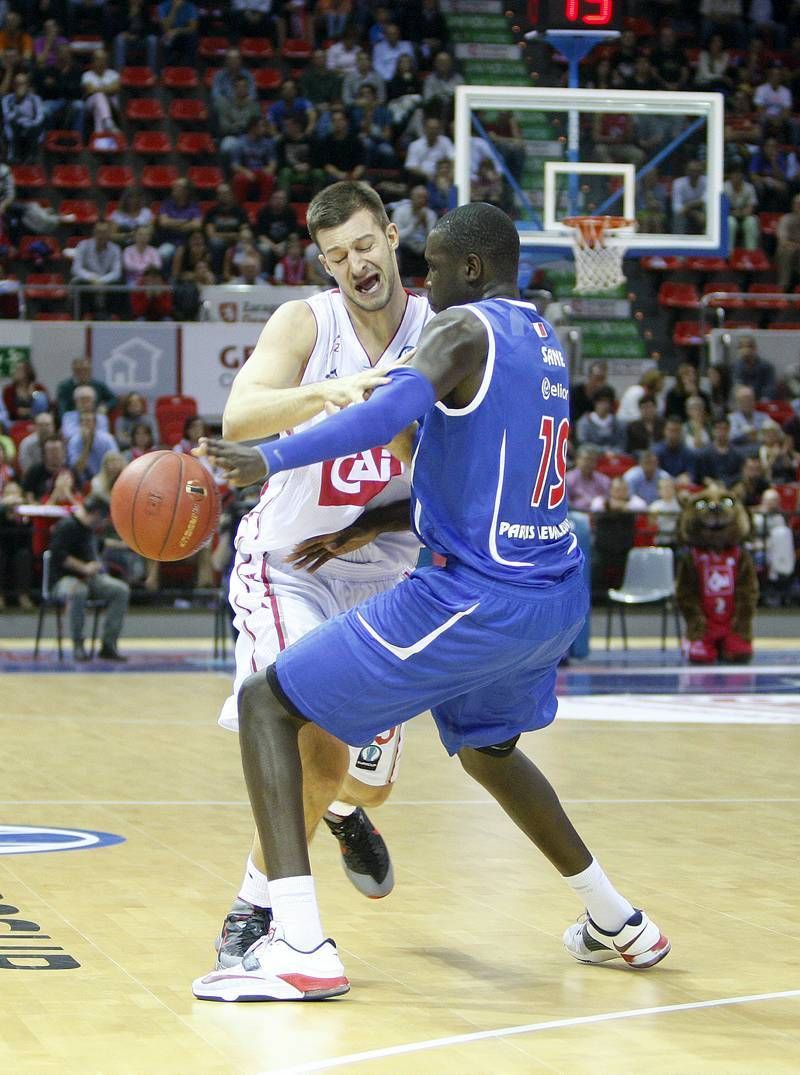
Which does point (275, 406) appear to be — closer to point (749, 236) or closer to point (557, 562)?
point (557, 562)

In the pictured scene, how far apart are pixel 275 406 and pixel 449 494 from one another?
0.49 meters

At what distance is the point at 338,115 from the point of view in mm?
19891

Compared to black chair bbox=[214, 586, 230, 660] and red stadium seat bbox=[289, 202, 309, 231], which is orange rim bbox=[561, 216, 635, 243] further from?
red stadium seat bbox=[289, 202, 309, 231]

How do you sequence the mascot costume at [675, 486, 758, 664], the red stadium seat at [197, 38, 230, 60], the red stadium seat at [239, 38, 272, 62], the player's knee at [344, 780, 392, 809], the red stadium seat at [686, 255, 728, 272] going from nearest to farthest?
the player's knee at [344, 780, 392, 809] → the mascot costume at [675, 486, 758, 664] → the red stadium seat at [686, 255, 728, 272] → the red stadium seat at [197, 38, 230, 60] → the red stadium seat at [239, 38, 272, 62]

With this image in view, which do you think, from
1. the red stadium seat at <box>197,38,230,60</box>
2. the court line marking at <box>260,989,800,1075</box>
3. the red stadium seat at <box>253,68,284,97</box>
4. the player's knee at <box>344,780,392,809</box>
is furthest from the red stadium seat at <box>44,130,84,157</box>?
the court line marking at <box>260,989,800,1075</box>

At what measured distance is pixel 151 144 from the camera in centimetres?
1998

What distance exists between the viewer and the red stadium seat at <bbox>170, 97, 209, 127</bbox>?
2038cm

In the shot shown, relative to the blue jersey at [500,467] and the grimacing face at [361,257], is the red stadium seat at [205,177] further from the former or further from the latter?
the blue jersey at [500,467]

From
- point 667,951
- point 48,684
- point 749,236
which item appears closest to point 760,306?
point 749,236

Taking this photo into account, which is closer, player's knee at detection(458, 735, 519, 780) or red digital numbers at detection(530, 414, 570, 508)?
red digital numbers at detection(530, 414, 570, 508)

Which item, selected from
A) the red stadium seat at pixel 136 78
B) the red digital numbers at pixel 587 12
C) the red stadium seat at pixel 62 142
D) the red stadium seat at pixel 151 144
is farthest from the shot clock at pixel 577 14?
the red stadium seat at pixel 136 78

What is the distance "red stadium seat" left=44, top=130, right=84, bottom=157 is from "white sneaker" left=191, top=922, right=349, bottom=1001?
1691 centimetres

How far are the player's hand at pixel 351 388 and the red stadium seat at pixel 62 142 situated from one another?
1644cm

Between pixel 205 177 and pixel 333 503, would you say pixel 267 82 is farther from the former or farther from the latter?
pixel 333 503
